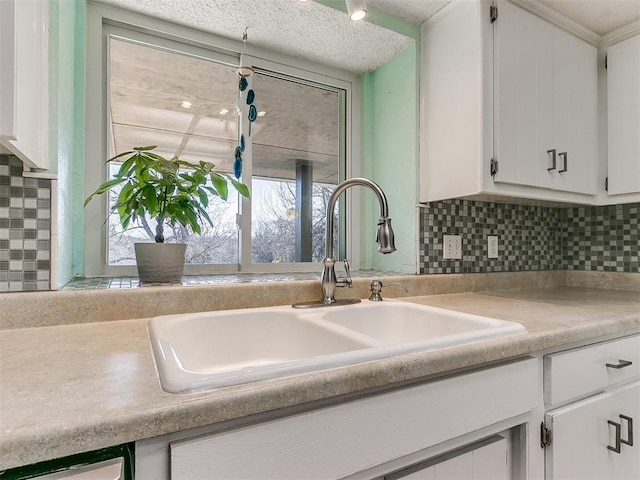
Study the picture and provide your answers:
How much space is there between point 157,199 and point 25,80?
46cm

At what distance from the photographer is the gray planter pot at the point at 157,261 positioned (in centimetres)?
108

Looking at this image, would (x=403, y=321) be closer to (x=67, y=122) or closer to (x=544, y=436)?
(x=544, y=436)

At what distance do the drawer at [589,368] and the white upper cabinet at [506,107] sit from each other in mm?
588

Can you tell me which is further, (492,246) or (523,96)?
(492,246)

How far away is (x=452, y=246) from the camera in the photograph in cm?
156

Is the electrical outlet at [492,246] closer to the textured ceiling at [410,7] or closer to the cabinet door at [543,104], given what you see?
the cabinet door at [543,104]

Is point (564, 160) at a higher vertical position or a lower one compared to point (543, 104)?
lower

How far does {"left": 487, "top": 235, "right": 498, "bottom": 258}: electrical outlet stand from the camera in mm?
1677

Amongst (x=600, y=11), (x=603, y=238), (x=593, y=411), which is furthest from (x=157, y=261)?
(x=603, y=238)

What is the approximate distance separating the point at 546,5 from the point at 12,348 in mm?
2005

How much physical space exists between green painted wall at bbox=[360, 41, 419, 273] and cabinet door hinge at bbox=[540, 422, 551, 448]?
0.73 meters

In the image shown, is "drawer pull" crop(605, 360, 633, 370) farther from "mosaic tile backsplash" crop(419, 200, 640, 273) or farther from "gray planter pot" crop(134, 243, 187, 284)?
"gray planter pot" crop(134, 243, 187, 284)

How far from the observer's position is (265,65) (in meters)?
1.56

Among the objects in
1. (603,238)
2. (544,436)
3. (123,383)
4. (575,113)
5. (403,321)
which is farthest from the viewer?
(603,238)
